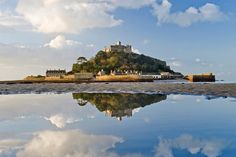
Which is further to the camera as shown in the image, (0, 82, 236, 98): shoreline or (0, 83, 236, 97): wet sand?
(0, 83, 236, 97): wet sand

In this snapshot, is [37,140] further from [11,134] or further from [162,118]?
[162,118]

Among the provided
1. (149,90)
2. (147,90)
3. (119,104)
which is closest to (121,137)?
(119,104)

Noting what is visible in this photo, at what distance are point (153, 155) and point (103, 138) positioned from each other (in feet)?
15.9

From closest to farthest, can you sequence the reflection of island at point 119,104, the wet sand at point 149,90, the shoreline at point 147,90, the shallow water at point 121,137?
the shallow water at point 121,137, the reflection of island at point 119,104, the shoreline at point 147,90, the wet sand at point 149,90

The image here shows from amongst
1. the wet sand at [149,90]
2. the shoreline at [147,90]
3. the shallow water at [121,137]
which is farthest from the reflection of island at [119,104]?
the wet sand at [149,90]

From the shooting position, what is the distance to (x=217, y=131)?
20734 millimetres

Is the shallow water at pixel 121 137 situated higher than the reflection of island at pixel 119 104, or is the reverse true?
the reflection of island at pixel 119 104

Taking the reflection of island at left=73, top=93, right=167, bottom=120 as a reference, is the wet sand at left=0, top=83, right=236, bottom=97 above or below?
above

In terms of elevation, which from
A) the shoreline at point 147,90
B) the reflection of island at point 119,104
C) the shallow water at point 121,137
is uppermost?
the shoreline at point 147,90

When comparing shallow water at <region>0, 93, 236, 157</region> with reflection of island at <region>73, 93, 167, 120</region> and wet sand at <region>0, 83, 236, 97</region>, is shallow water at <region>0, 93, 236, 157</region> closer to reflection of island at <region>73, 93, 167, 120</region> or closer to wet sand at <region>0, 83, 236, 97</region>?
reflection of island at <region>73, 93, 167, 120</region>

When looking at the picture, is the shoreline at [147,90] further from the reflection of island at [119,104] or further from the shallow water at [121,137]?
the shallow water at [121,137]

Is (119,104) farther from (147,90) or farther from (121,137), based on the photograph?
(147,90)

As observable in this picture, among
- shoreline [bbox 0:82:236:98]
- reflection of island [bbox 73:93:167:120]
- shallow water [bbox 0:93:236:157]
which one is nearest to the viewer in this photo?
shallow water [bbox 0:93:236:157]

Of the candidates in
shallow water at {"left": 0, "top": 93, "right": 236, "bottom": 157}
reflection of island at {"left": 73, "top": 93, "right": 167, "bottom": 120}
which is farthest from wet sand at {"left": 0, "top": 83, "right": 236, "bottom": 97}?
shallow water at {"left": 0, "top": 93, "right": 236, "bottom": 157}
